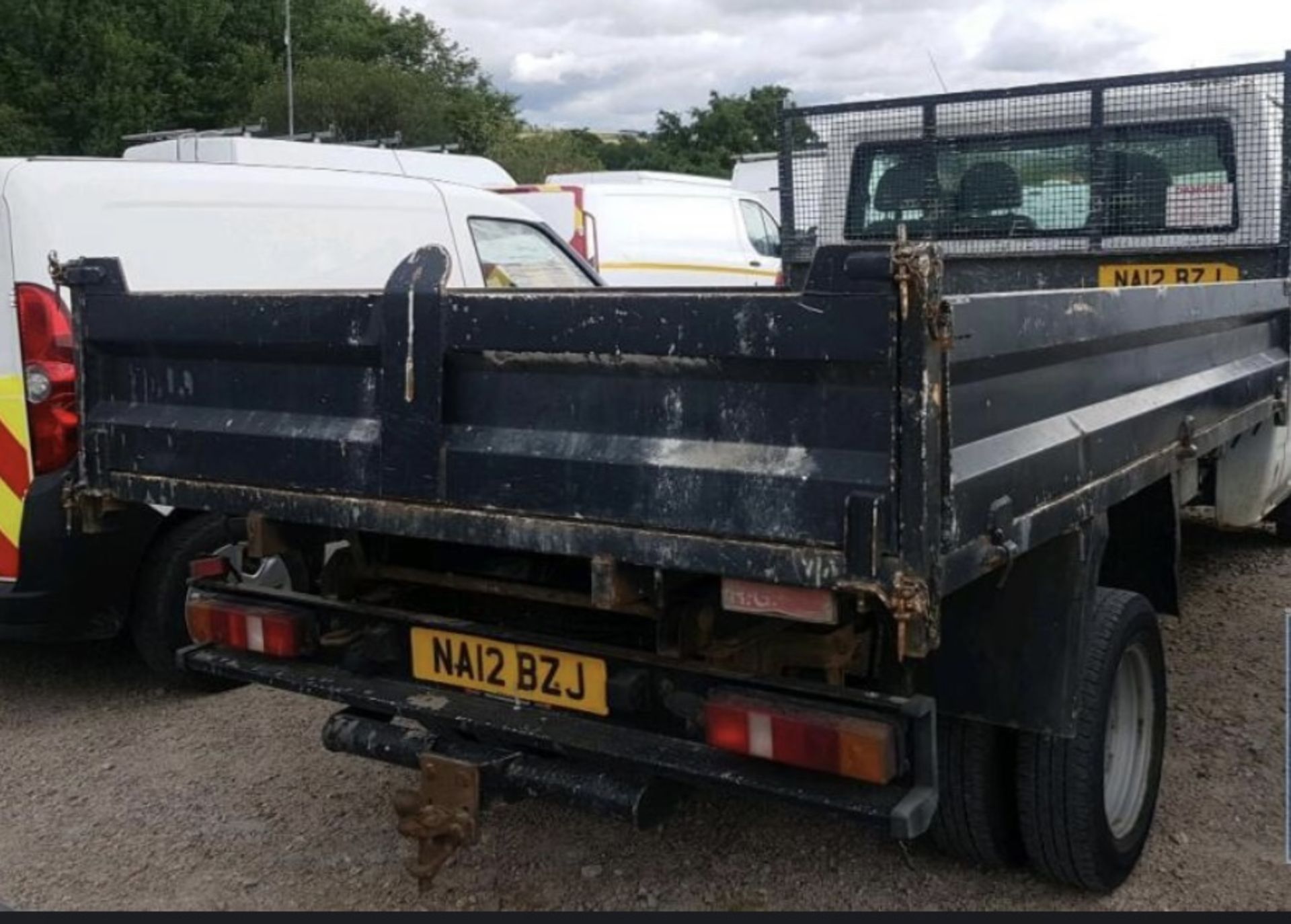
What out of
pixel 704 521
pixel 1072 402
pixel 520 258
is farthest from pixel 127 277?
pixel 1072 402

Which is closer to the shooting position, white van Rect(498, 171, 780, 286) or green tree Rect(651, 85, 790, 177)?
white van Rect(498, 171, 780, 286)

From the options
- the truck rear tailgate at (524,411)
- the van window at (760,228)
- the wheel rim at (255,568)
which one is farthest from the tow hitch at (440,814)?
the van window at (760,228)

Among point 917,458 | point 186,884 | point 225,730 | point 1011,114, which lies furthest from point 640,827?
point 1011,114

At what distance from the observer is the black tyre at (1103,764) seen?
3.13 meters

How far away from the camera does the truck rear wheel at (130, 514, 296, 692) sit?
4.66m

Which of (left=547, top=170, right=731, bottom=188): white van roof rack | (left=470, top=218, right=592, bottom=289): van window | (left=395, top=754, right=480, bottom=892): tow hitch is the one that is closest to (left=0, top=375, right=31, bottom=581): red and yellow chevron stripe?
(left=395, top=754, right=480, bottom=892): tow hitch

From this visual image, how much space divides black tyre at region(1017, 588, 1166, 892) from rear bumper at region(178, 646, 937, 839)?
0.53 meters

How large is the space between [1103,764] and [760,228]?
12.1 meters

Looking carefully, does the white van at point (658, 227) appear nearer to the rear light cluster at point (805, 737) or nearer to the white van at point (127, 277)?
the white van at point (127, 277)

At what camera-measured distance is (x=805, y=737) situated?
8.99 feet

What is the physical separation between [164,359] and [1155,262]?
12.8 feet

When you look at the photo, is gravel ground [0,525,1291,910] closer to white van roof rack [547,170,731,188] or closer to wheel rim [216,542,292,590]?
wheel rim [216,542,292,590]

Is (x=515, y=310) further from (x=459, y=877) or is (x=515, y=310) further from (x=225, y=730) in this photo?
(x=225, y=730)

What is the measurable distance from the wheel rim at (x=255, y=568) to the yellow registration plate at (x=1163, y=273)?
10.8 ft
